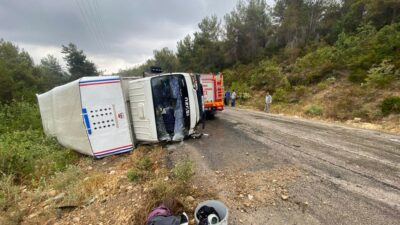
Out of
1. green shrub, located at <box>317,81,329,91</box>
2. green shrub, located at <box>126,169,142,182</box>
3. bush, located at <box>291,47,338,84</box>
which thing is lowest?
green shrub, located at <box>126,169,142,182</box>

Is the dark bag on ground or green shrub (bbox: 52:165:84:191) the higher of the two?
the dark bag on ground

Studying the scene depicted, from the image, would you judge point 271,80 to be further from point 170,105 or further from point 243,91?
point 170,105

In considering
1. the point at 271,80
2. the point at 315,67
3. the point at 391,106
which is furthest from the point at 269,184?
the point at 271,80

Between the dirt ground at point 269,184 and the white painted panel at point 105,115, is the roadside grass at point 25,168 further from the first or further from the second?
the white painted panel at point 105,115

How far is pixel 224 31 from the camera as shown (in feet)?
125

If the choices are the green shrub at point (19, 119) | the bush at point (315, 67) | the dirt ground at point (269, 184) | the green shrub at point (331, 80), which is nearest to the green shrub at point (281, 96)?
the bush at point (315, 67)

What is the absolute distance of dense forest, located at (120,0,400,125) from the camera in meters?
11.4

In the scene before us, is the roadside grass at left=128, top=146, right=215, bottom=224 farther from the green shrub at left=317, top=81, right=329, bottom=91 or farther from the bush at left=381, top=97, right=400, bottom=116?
the green shrub at left=317, top=81, right=329, bottom=91

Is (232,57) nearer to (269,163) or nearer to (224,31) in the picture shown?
(224,31)

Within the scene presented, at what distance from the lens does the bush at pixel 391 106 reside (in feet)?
28.9

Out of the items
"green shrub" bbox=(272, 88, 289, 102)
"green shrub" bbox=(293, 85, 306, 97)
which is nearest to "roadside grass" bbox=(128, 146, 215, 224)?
"green shrub" bbox=(272, 88, 289, 102)

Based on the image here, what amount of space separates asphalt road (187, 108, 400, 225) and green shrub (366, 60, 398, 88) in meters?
5.93

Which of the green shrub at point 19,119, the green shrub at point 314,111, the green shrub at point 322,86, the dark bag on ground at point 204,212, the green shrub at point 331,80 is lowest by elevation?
the green shrub at point 314,111

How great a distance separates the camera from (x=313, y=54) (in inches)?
779
